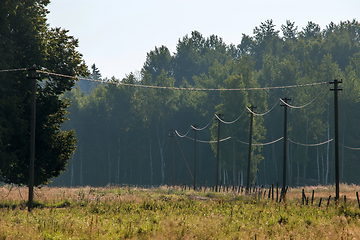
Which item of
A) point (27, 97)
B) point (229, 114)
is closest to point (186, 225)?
point (27, 97)

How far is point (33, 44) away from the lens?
22.1m

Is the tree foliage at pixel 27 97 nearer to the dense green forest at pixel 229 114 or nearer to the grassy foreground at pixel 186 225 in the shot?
the grassy foreground at pixel 186 225

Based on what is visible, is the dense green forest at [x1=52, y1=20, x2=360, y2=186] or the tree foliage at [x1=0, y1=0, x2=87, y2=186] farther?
the dense green forest at [x1=52, y1=20, x2=360, y2=186]

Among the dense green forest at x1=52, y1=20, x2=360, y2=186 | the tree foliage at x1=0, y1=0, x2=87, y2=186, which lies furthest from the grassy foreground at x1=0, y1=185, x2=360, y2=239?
the dense green forest at x1=52, y1=20, x2=360, y2=186

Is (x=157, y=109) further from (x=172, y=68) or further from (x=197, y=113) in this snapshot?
(x=172, y=68)

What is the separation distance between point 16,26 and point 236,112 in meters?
39.2

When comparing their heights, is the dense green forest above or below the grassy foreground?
above

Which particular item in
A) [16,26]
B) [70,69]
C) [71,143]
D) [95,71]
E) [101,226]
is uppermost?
[95,71]

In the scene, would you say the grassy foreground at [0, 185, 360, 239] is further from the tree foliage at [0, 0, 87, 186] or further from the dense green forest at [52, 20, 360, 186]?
the dense green forest at [52, 20, 360, 186]

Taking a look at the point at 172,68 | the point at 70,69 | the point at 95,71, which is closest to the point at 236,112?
the point at 70,69

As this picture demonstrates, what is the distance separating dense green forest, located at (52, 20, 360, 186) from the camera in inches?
2286

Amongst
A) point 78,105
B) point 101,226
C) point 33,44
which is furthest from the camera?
point 78,105

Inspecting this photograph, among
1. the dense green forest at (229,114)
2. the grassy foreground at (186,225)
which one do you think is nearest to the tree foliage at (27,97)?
the grassy foreground at (186,225)

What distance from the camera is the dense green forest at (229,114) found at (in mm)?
58062
